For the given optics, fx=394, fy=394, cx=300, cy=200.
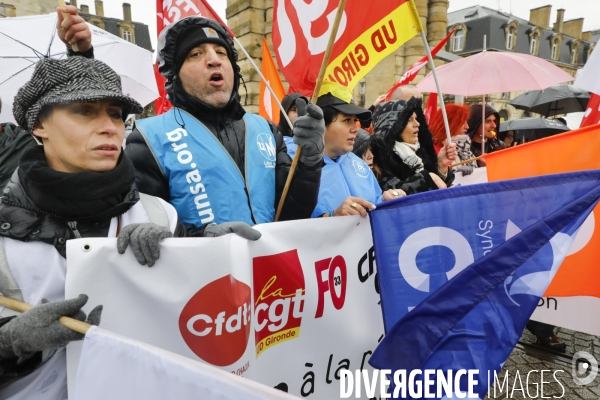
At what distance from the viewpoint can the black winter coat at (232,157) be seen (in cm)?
168

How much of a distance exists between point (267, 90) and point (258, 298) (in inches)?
157

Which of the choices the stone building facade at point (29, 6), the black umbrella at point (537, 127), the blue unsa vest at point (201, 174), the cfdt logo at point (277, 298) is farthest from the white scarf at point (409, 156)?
the stone building facade at point (29, 6)

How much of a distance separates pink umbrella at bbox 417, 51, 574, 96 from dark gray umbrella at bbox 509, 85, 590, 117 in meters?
5.38

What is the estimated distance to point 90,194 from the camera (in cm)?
117

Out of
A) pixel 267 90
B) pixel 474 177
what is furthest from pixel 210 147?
pixel 267 90

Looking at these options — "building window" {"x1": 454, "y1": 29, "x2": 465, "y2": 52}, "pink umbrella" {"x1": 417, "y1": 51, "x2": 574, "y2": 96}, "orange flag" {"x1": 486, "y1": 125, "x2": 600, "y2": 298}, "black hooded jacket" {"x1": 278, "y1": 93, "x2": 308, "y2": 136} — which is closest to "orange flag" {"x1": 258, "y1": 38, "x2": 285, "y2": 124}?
"black hooded jacket" {"x1": 278, "y1": 93, "x2": 308, "y2": 136}

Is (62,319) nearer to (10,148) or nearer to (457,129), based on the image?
(10,148)

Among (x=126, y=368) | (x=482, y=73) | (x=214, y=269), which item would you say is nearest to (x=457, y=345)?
(x=214, y=269)

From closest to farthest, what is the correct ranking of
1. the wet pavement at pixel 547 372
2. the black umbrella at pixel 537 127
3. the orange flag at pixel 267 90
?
the wet pavement at pixel 547 372 < the orange flag at pixel 267 90 < the black umbrella at pixel 537 127

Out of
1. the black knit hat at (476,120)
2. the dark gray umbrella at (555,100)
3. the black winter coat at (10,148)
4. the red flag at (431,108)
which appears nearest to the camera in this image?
the black winter coat at (10,148)

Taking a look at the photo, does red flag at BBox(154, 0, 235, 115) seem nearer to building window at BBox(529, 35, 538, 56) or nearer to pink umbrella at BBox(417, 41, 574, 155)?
pink umbrella at BBox(417, 41, 574, 155)

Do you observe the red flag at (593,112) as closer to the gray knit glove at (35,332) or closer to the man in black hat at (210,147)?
the man in black hat at (210,147)

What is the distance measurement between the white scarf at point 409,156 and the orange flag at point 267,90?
225cm

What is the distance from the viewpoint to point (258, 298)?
1.50 meters
